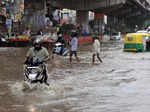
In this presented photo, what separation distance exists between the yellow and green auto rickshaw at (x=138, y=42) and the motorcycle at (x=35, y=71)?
1811cm

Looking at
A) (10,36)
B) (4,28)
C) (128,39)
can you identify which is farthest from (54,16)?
(128,39)

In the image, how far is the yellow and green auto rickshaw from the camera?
28.2 m

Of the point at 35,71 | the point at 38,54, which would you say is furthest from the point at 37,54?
the point at 35,71

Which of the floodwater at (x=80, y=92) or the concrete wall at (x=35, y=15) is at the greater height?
the concrete wall at (x=35, y=15)

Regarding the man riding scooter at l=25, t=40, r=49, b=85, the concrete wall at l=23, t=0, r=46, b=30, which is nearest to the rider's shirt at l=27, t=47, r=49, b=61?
the man riding scooter at l=25, t=40, r=49, b=85

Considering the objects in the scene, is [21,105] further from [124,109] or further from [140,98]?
[140,98]

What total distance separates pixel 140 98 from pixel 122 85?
2.32 metres

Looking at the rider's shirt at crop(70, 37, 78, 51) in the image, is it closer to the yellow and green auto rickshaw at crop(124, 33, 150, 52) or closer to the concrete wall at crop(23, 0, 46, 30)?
the yellow and green auto rickshaw at crop(124, 33, 150, 52)

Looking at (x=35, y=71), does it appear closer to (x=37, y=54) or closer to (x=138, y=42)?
(x=37, y=54)

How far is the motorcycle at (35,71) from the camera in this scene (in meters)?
10.7

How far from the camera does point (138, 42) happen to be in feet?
92.7

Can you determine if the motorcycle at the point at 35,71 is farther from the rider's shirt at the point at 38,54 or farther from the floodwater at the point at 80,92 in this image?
the floodwater at the point at 80,92

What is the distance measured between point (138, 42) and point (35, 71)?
18.5 meters

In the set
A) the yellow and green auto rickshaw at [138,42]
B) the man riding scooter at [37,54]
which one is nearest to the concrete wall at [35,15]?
the yellow and green auto rickshaw at [138,42]
